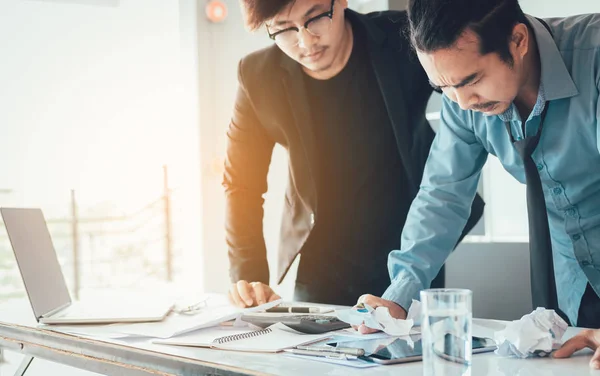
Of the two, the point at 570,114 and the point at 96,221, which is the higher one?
the point at 570,114

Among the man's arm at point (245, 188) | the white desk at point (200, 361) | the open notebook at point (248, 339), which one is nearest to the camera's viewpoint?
the white desk at point (200, 361)

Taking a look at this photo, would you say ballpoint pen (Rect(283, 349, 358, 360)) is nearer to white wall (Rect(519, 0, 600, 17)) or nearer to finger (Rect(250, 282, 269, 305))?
finger (Rect(250, 282, 269, 305))

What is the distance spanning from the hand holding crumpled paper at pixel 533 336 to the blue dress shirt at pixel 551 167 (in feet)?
1.24

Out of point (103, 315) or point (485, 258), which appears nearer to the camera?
point (103, 315)

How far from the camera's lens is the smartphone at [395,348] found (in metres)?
0.91

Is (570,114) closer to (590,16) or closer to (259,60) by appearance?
(590,16)

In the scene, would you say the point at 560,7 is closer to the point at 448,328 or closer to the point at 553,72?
the point at 553,72

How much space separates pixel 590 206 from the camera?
4.26ft

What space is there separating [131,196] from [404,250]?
3.57 m

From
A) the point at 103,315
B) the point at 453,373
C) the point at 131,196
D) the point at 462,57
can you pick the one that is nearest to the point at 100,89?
Answer: the point at 131,196

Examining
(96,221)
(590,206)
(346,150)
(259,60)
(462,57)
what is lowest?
(96,221)

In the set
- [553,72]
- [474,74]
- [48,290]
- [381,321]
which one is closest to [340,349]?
[381,321]

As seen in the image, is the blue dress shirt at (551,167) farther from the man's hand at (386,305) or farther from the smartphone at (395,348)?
the smartphone at (395,348)

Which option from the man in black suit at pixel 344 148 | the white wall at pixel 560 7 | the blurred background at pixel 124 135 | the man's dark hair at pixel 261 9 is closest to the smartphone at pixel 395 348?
the man in black suit at pixel 344 148
